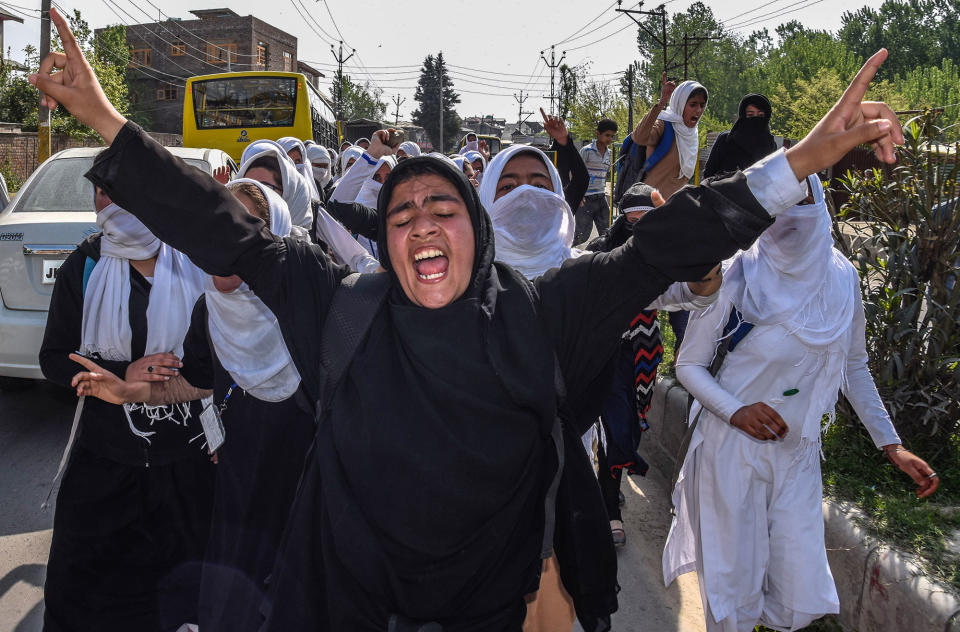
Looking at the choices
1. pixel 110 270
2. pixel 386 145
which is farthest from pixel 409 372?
pixel 386 145

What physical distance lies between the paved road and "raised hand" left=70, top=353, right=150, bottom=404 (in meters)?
1.41

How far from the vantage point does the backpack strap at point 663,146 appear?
6000 mm

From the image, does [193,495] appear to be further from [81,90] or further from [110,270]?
[81,90]

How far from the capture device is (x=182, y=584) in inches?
117

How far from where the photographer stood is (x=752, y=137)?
402 cm

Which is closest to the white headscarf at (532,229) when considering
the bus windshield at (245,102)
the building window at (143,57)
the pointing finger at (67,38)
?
the pointing finger at (67,38)

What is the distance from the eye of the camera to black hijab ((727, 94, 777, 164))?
3.92 m

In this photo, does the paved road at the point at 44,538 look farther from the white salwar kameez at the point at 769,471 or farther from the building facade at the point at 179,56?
the building facade at the point at 179,56

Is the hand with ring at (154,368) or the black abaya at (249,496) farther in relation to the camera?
the hand with ring at (154,368)

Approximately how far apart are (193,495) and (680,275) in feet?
6.92

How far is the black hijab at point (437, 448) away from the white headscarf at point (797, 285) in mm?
1357

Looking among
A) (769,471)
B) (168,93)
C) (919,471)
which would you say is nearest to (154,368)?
(769,471)

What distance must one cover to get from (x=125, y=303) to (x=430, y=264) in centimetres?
161

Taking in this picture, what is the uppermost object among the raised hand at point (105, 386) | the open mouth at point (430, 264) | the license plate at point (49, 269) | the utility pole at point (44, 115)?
the utility pole at point (44, 115)
